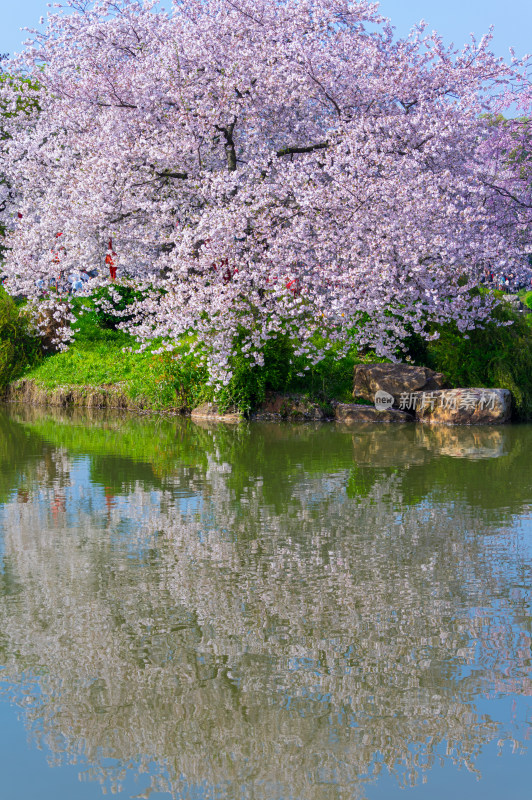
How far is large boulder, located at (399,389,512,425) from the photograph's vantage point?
61.4 ft

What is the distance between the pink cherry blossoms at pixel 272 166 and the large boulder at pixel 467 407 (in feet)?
5.81

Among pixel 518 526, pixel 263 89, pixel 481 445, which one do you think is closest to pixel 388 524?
pixel 518 526

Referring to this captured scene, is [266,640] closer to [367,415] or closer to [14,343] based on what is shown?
[367,415]

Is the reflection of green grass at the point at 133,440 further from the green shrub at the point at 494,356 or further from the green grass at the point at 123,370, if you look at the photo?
the green shrub at the point at 494,356

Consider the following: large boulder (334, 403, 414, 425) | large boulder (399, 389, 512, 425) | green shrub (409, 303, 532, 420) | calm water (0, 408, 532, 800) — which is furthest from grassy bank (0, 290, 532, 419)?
calm water (0, 408, 532, 800)

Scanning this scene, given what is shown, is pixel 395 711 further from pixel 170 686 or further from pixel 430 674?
pixel 170 686

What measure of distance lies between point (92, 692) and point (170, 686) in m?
0.45

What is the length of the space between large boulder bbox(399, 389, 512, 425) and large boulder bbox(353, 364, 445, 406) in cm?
54

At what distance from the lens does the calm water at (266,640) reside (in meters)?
4.09

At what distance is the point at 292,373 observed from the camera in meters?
19.6

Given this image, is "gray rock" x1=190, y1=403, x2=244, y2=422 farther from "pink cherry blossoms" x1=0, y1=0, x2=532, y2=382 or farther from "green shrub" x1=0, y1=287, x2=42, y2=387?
"green shrub" x1=0, y1=287, x2=42, y2=387

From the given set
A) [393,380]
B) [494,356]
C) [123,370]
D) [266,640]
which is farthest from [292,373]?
[266,640]

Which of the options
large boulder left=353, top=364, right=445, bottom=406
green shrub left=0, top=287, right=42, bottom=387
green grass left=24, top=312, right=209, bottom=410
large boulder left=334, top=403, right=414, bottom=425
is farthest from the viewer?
green shrub left=0, top=287, right=42, bottom=387

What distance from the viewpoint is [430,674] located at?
5.05 meters
